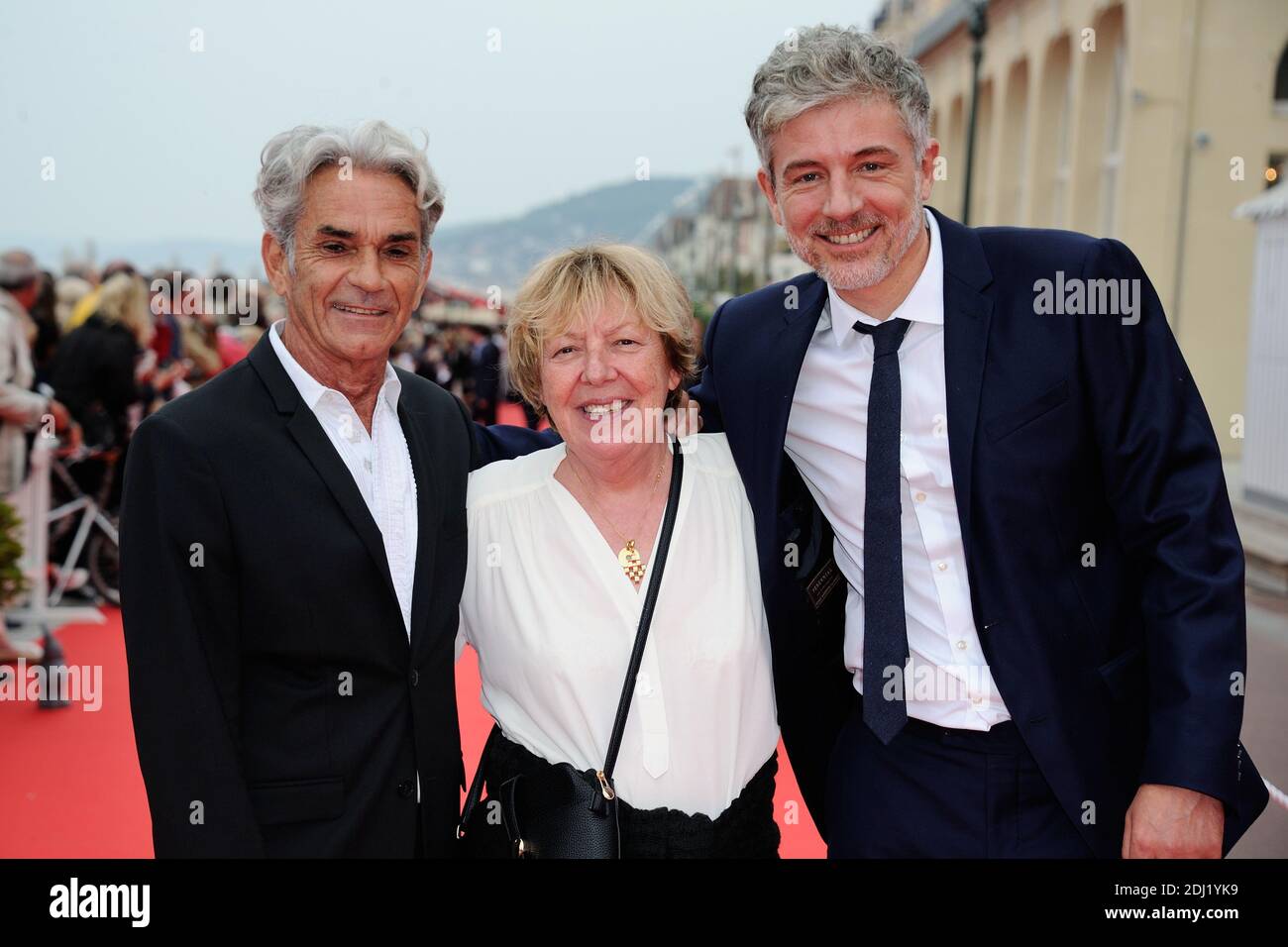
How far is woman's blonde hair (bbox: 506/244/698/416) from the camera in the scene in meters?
2.76

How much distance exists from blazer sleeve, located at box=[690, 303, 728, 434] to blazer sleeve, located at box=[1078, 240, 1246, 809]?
974 millimetres

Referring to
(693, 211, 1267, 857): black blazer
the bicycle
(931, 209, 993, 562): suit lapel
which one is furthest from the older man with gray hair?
the bicycle

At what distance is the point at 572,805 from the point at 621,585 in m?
0.50

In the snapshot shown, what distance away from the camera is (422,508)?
255 cm

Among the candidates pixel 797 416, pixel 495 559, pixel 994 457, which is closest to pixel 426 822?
pixel 495 559

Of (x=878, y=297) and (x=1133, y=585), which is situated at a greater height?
(x=878, y=297)

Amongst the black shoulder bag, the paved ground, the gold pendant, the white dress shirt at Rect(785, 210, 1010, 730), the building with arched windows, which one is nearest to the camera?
the black shoulder bag

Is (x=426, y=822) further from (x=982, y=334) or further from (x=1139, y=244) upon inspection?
(x=1139, y=244)

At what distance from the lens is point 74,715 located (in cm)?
617

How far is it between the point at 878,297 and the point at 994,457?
0.50 metres

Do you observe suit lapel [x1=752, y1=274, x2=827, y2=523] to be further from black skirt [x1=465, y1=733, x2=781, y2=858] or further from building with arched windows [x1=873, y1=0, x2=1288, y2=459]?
building with arched windows [x1=873, y1=0, x2=1288, y2=459]

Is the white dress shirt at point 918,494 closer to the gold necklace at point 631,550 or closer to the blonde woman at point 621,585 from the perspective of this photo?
the blonde woman at point 621,585

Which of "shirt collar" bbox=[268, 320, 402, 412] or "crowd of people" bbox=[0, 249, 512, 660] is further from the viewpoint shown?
"crowd of people" bbox=[0, 249, 512, 660]

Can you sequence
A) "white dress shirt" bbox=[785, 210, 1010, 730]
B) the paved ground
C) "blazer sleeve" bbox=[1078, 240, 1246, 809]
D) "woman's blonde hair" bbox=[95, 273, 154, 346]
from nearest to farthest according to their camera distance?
1. "blazer sleeve" bbox=[1078, 240, 1246, 809]
2. "white dress shirt" bbox=[785, 210, 1010, 730]
3. the paved ground
4. "woman's blonde hair" bbox=[95, 273, 154, 346]
